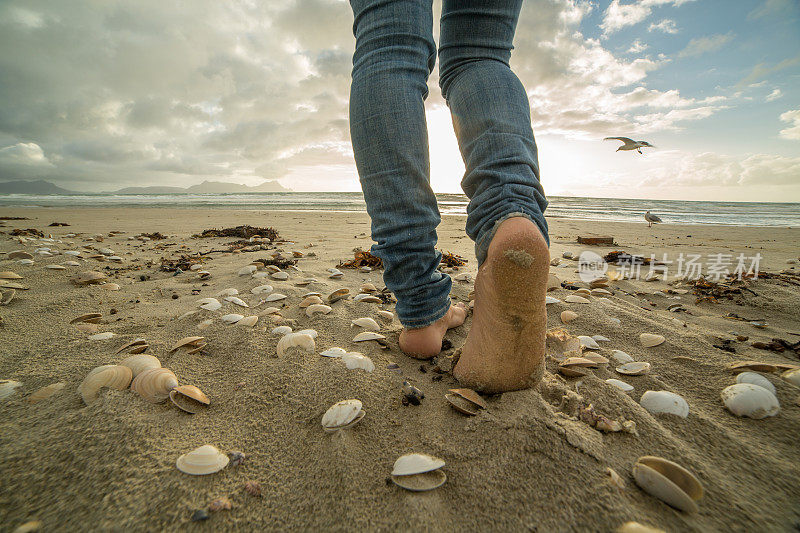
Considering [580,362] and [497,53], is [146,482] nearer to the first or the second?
[580,362]

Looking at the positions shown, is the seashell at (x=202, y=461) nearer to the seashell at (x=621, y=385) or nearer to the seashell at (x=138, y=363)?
the seashell at (x=138, y=363)

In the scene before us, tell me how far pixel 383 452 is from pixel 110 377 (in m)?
0.98

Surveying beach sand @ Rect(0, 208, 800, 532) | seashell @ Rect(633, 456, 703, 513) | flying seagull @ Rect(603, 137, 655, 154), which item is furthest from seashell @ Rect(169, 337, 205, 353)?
flying seagull @ Rect(603, 137, 655, 154)

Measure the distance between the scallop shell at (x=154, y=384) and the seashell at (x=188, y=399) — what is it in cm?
3

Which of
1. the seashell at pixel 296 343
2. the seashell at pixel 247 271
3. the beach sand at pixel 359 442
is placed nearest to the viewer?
the beach sand at pixel 359 442

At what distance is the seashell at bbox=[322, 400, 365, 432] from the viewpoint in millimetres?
1029

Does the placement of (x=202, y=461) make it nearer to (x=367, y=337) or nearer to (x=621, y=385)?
(x=367, y=337)

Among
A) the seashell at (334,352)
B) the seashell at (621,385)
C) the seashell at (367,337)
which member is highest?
the seashell at (334,352)

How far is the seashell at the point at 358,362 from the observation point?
133 cm

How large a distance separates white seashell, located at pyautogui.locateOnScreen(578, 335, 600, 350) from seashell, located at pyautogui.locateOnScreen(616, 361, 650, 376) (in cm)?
20

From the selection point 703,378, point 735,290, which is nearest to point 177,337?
point 703,378

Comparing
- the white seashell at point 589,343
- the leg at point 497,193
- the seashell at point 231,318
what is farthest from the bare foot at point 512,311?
the seashell at point 231,318

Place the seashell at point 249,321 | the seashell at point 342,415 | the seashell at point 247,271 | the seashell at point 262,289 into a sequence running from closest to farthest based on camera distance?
the seashell at point 342,415, the seashell at point 249,321, the seashell at point 262,289, the seashell at point 247,271

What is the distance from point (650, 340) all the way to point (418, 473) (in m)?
1.42
